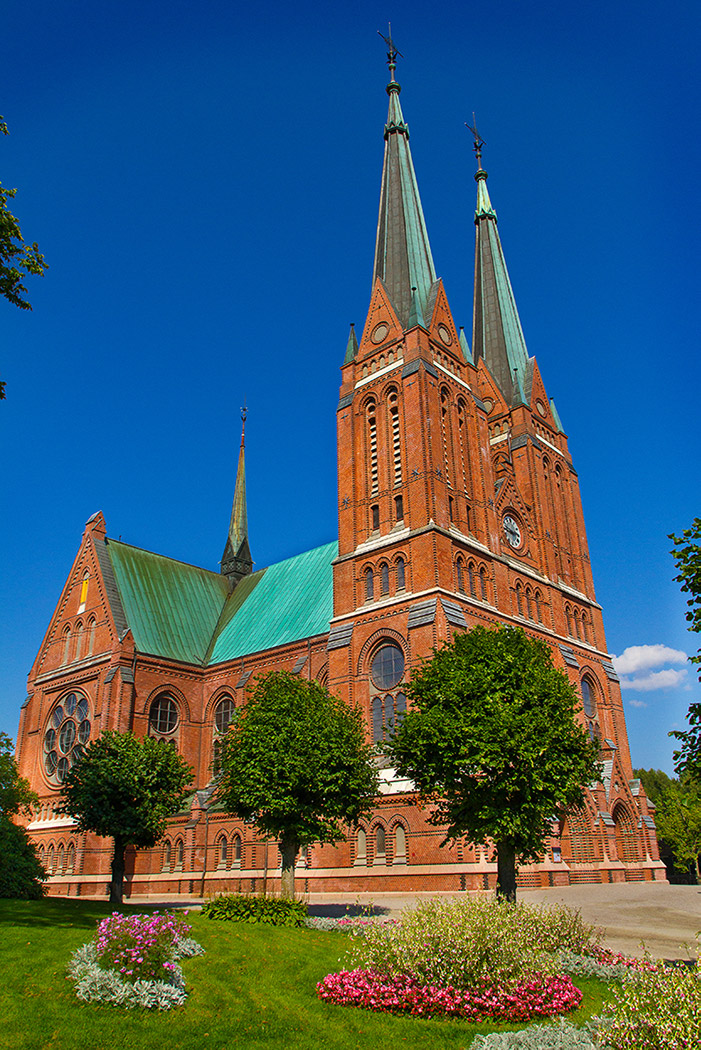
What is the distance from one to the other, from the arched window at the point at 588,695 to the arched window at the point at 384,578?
634 inches

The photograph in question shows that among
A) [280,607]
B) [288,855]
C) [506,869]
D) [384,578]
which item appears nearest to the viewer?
[506,869]

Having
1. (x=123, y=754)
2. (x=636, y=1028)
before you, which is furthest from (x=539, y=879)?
(x=636, y=1028)

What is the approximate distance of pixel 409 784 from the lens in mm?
35344

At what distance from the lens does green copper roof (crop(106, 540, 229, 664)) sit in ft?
173

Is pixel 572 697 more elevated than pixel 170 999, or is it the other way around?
pixel 572 697

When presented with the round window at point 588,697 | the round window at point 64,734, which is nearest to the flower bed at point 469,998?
the round window at point 588,697

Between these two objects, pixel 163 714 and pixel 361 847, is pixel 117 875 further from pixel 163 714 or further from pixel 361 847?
pixel 163 714

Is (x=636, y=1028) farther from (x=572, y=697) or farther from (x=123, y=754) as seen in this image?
(x=123, y=754)

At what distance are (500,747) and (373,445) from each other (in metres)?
24.5

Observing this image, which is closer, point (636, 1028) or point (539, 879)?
point (636, 1028)

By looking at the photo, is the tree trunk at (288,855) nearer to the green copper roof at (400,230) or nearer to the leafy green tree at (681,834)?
the green copper roof at (400,230)

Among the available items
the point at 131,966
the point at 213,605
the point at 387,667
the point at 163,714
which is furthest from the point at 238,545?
the point at 131,966

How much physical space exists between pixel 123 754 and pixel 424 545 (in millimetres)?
16617

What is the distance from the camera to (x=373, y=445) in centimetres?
4462
